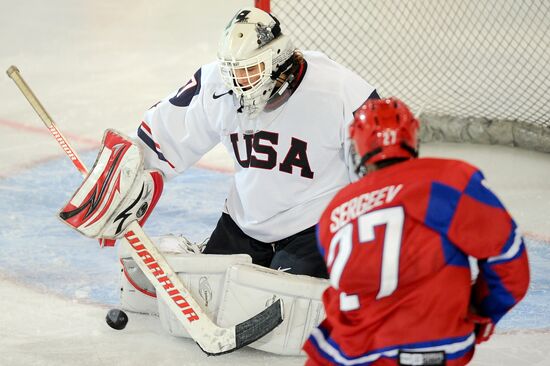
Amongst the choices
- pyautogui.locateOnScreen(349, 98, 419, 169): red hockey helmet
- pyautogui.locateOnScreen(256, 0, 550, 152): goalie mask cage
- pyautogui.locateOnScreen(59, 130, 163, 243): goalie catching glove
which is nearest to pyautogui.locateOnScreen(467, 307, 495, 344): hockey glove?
pyautogui.locateOnScreen(349, 98, 419, 169): red hockey helmet

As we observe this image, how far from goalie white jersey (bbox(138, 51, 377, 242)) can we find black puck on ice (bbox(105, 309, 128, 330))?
0.43 meters

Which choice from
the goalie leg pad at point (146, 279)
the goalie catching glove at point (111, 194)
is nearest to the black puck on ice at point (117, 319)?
the goalie leg pad at point (146, 279)

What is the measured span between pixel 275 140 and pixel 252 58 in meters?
0.27

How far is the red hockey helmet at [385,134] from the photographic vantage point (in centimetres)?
165

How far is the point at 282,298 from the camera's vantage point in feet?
8.31

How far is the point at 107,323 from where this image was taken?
2.75 m

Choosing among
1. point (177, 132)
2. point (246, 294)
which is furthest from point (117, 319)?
point (177, 132)

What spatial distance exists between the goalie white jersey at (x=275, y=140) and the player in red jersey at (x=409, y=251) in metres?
0.87

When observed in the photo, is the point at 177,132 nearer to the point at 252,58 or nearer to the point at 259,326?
the point at 252,58

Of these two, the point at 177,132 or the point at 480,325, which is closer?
the point at 480,325

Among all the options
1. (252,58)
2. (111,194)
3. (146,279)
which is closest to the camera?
(252,58)

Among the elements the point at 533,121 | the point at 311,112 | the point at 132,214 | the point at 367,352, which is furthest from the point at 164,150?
the point at 533,121

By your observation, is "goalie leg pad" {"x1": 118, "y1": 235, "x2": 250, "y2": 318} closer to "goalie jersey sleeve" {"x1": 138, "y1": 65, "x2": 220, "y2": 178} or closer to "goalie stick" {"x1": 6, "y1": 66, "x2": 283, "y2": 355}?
"goalie stick" {"x1": 6, "y1": 66, "x2": 283, "y2": 355}

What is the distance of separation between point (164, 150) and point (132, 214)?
A: 9.6 inches
